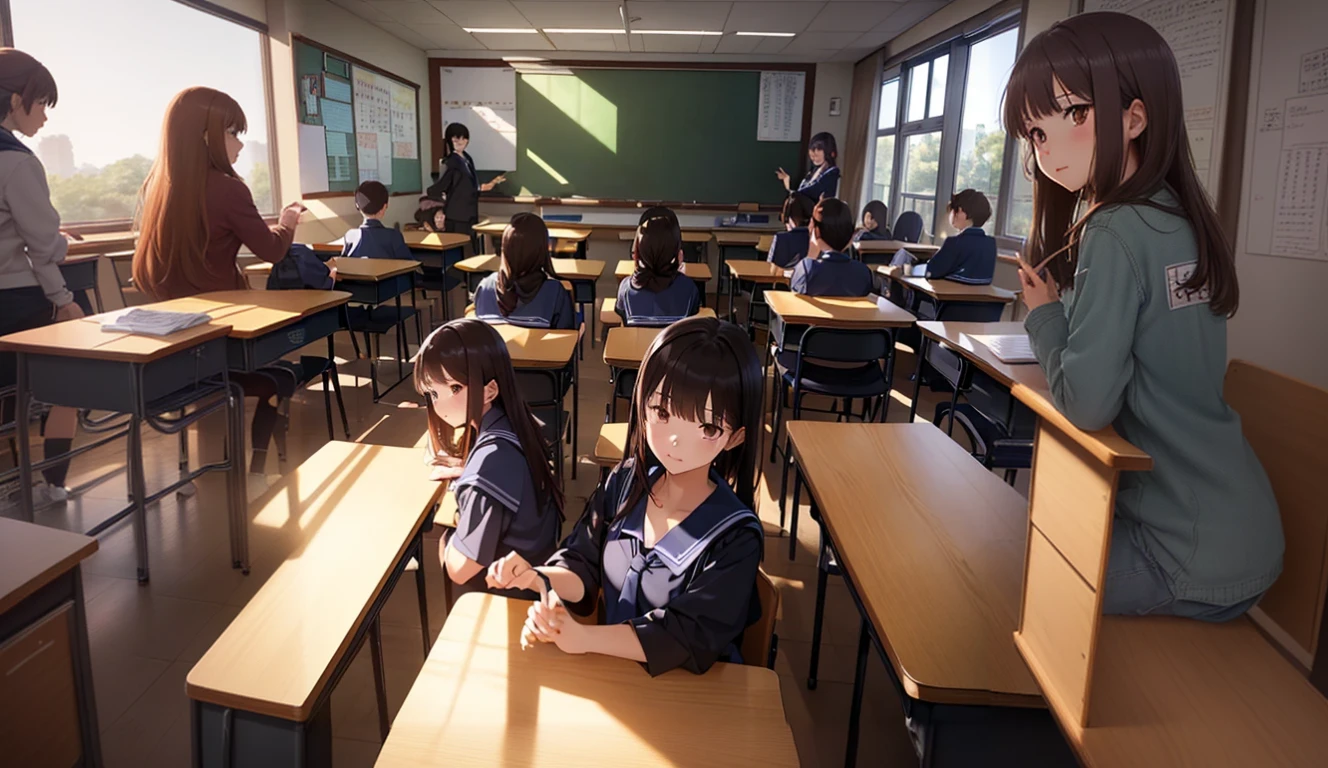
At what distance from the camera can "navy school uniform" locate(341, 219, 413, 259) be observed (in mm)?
4375

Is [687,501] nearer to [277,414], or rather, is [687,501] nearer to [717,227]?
[277,414]

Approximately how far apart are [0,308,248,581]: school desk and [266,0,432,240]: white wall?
12.0ft

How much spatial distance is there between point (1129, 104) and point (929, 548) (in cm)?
73

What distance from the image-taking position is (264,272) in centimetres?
451

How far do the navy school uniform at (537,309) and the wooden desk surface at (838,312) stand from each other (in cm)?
90

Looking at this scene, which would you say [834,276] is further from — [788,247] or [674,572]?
[674,572]

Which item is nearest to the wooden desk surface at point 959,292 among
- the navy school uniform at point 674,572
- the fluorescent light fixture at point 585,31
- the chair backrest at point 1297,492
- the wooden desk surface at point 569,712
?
the chair backrest at point 1297,492

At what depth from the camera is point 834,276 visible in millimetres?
3510

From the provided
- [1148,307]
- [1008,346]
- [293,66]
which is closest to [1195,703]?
[1148,307]

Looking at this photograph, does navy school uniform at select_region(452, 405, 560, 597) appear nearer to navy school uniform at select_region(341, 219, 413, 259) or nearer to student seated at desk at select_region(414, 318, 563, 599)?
student seated at desk at select_region(414, 318, 563, 599)

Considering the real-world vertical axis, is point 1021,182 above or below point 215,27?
below

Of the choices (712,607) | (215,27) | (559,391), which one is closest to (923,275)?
(559,391)

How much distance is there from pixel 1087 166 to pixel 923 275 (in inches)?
141

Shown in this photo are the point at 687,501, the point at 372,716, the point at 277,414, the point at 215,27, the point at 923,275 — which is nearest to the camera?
the point at 687,501
